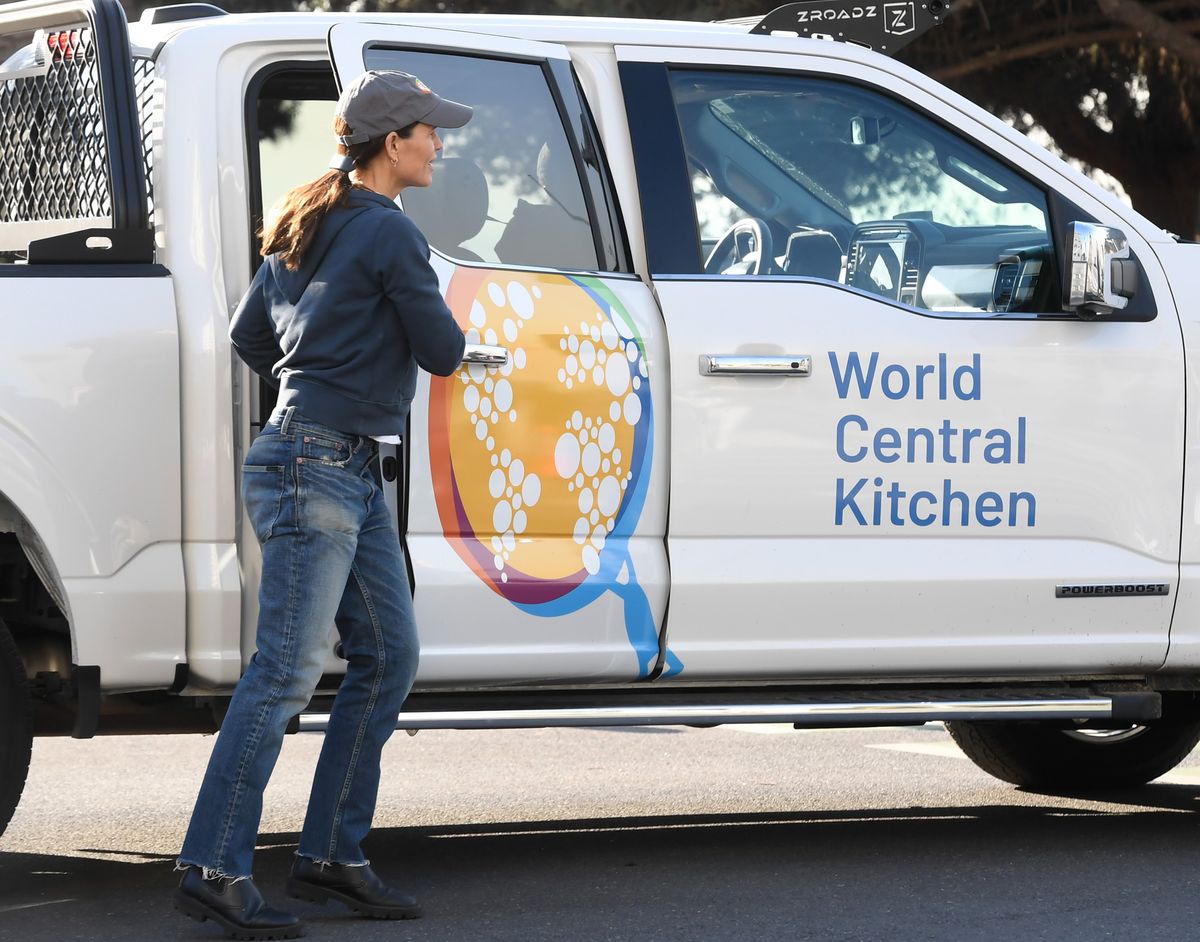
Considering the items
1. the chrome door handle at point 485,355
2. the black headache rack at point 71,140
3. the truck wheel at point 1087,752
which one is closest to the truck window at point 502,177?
the chrome door handle at point 485,355

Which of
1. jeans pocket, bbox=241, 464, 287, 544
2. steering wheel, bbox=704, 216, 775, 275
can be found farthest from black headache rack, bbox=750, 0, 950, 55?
jeans pocket, bbox=241, 464, 287, 544

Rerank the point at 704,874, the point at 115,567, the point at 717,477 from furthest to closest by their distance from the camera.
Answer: the point at 704,874 → the point at 717,477 → the point at 115,567

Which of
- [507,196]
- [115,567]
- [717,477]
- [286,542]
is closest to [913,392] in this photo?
[717,477]

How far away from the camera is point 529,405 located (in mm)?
4441

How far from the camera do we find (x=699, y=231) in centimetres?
477

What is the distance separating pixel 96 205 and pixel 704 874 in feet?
7.21

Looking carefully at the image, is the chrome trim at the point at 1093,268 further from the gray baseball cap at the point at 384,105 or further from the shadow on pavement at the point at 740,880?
the gray baseball cap at the point at 384,105

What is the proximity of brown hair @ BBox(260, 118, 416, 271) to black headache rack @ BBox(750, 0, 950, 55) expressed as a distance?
4.62 ft

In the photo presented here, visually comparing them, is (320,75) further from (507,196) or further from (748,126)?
(748,126)

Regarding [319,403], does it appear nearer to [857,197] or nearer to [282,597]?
[282,597]

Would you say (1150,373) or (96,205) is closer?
(96,205)

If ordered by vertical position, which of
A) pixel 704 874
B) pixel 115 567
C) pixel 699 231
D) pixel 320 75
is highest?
pixel 320 75

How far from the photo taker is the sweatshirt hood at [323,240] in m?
4.05

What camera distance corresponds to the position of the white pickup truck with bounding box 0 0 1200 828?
4301 millimetres
